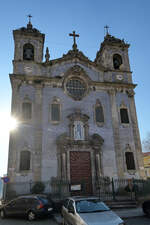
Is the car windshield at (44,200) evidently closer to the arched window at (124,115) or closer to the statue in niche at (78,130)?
the statue in niche at (78,130)

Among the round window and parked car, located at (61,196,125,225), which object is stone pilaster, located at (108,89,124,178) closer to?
the round window

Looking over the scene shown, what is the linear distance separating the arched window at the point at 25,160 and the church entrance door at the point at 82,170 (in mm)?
3735

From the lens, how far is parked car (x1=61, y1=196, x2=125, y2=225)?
→ 6531 mm

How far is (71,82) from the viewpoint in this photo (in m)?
20.9

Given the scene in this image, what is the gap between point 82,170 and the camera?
17359 millimetres

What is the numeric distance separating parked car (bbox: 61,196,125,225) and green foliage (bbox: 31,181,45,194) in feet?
24.6

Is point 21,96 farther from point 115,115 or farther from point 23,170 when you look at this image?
point 115,115

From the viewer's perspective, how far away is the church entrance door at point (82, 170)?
16828mm

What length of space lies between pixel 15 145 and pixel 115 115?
10.2 m

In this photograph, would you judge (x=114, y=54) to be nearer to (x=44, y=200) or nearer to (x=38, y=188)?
(x=38, y=188)

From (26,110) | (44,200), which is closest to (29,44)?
(26,110)

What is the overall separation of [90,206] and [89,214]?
2.48ft

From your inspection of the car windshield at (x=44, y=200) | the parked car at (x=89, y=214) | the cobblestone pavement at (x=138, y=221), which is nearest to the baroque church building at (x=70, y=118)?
the car windshield at (x=44, y=200)

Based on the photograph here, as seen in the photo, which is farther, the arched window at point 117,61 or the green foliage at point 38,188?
the arched window at point 117,61
